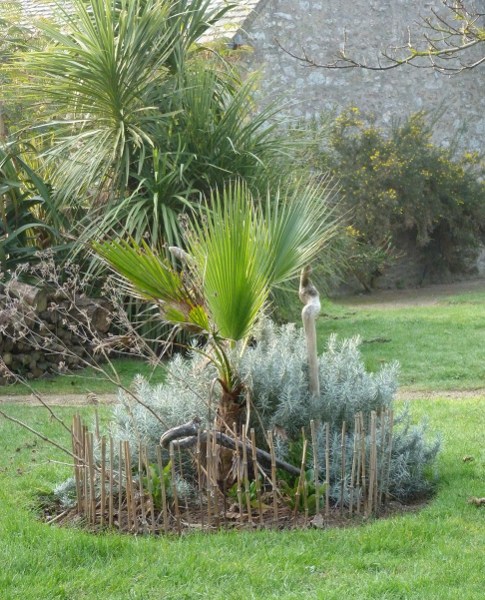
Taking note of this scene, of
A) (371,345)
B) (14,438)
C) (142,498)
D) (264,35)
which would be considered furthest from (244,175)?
(264,35)

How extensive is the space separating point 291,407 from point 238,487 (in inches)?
27.9

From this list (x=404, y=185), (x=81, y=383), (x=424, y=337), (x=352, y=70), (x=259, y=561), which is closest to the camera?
(x=259, y=561)

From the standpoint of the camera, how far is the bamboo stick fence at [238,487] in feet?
16.0

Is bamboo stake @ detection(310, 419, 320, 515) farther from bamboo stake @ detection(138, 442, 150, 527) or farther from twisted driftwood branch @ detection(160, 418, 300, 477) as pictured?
bamboo stake @ detection(138, 442, 150, 527)

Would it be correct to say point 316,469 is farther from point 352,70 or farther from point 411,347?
point 352,70

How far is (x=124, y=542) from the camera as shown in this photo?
455cm

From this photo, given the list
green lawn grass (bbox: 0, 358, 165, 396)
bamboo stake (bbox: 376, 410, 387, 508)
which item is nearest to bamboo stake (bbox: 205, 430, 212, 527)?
bamboo stake (bbox: 376, 410, 387, 508)

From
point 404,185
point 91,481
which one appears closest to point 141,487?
point 91,481

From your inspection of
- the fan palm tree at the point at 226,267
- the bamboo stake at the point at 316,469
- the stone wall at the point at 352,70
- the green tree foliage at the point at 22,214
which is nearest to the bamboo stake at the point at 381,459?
the bamboo stake at the point at 316,469

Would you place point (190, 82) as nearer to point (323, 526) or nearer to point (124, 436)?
point (124, 436)

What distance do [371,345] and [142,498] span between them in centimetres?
679

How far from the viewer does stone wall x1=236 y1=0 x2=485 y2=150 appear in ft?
61.6

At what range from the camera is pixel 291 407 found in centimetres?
543

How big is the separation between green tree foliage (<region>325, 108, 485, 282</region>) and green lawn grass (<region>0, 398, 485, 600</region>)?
1278 cm
